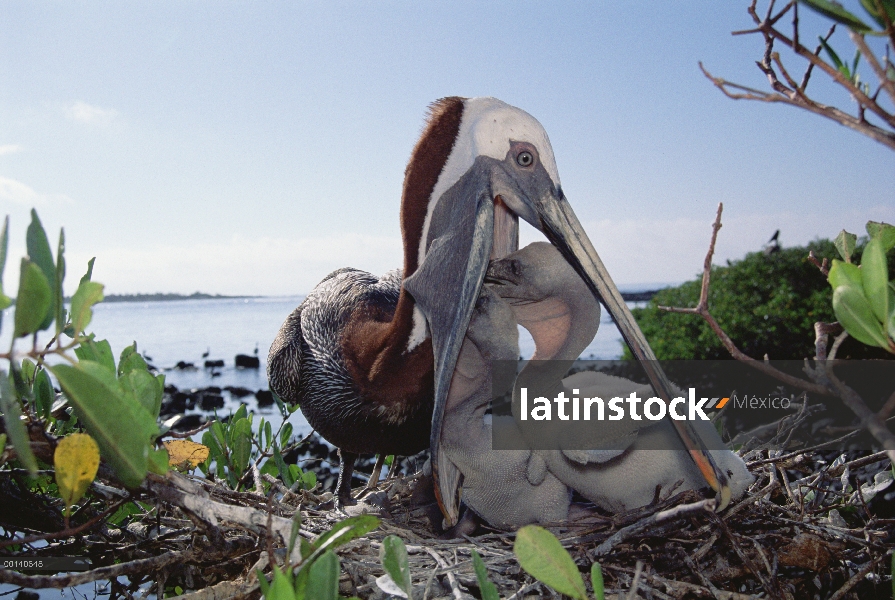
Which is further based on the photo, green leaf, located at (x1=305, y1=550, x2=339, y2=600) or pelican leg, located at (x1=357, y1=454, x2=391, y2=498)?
pelican leg, located at (x1=357, y1=454, x2=391, y2=498)

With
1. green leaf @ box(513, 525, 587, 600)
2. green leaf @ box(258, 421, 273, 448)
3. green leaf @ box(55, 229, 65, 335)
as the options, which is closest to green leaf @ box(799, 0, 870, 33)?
green leaf @ box(513, 525, 587, 600)

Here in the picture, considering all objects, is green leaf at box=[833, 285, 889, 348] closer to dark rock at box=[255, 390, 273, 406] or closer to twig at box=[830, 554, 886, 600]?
twig at box=[830, 554, 886, 600]

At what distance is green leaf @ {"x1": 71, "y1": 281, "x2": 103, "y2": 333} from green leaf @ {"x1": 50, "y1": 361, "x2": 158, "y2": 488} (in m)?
0.13

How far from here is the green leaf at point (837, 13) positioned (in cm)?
73

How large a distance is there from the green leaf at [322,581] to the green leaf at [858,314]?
79cm

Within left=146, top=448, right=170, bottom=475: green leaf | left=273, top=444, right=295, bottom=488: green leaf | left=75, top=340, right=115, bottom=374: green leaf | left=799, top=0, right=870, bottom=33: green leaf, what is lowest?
left=273, top=444, right=295, bottom=488: green leaf

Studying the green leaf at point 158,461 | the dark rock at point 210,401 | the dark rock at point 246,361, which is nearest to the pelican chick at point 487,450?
the green leaf at point 158,461

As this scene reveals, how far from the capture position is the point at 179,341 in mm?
26984

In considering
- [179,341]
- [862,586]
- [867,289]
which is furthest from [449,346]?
[179,341]

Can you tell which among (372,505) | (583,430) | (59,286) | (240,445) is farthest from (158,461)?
(372,505)

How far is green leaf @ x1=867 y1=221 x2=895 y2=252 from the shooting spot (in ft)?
3.86

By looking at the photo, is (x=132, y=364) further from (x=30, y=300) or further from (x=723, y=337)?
(x=723, y=337)

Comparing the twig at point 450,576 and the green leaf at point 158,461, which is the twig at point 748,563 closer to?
the twig at point 450,576

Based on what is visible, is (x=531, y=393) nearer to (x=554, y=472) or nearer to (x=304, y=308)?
(x=554, y=472)
